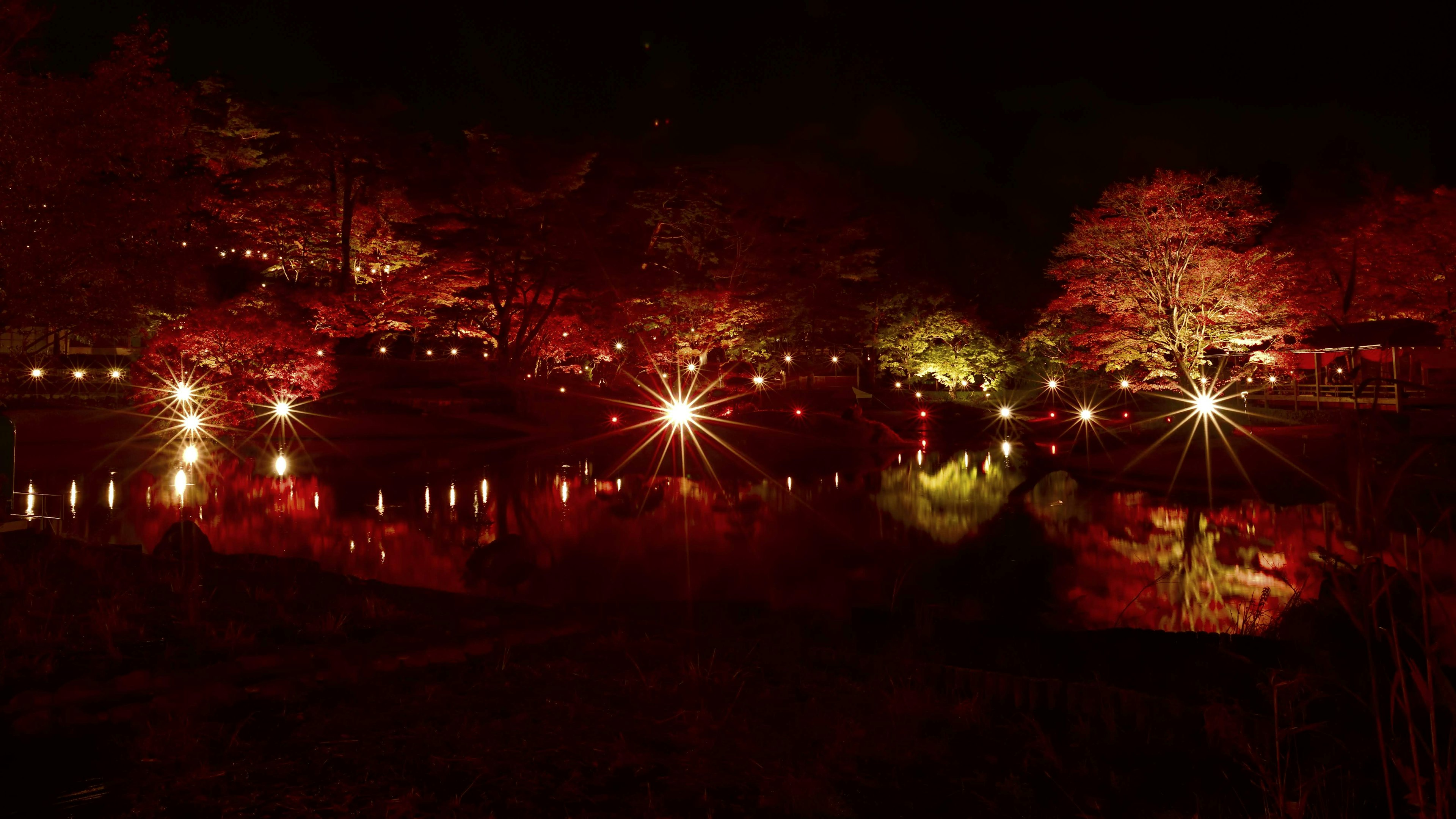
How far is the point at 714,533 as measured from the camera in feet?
46.6

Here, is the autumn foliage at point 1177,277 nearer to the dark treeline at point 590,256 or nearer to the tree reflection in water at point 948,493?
the dark treeline at point 590,256

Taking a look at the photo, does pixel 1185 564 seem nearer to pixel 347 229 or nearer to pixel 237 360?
pixel 237 360

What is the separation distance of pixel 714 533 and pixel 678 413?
19042 millimetres

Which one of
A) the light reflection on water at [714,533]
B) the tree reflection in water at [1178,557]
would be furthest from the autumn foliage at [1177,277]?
the tree reflection in water at [1178,557]

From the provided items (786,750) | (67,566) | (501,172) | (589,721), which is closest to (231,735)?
(589,721)

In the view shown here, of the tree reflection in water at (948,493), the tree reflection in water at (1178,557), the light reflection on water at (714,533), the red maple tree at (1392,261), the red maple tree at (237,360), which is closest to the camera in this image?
the tree reflection in water at (1178,557)

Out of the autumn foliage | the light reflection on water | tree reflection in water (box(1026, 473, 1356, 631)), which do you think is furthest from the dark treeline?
tree reflection in water (box(1026, 473, 1356, 631))

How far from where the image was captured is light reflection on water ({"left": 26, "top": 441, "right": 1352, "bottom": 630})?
34.3ft

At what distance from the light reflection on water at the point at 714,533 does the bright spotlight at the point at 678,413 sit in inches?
440

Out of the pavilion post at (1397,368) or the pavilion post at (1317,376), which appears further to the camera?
the pavilion post at (1317,376)

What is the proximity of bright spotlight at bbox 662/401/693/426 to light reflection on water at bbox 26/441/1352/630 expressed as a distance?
36.7 feet

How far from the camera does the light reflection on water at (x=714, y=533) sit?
411 inches

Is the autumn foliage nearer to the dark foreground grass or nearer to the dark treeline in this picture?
the dark treeline

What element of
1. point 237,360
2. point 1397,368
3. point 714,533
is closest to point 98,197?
point 714,533
